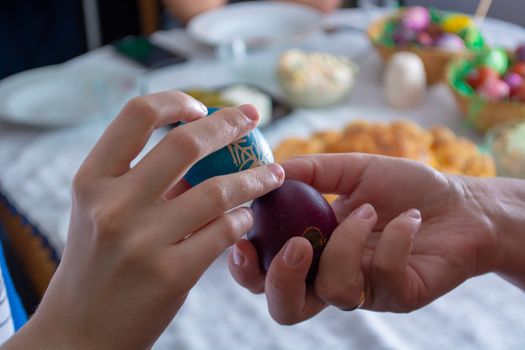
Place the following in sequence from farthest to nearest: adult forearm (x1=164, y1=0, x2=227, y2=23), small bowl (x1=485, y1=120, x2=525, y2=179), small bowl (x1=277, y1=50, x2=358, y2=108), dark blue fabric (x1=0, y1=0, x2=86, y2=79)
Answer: dark blue fabric (x1=0, y1=0, x2=86, y2=79), adult forearm (x1=164, y1=0, x2=227, y2=23), small bowl (x1=277, y1=50, x2=358, y2=108), small bowl (x1=485, y1=120, x2=525, y2=179)

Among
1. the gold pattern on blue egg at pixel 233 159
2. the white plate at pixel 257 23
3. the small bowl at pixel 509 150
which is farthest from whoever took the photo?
the white plate at pixel 257 23

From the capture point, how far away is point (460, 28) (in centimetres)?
131

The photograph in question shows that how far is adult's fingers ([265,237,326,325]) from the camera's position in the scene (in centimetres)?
48

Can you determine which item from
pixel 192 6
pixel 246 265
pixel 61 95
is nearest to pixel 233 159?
pixel 246 265

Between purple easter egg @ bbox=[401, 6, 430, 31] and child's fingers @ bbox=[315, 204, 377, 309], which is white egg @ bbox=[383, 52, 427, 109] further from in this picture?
child's fingers @ bbox=[315, 204, 377, 309]

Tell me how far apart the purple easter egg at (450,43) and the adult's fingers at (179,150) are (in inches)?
36.3

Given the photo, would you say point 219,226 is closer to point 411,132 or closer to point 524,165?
point 411,132

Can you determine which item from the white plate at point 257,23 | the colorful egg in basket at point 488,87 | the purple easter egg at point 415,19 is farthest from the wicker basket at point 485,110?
the white plate at point 257,23

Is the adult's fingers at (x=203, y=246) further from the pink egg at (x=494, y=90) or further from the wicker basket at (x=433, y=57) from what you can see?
the wicker basket at (x=433, y=57)

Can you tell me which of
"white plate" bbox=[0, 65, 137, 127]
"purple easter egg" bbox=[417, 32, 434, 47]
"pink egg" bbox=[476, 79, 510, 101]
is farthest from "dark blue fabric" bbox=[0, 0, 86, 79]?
"pink egg" bbox=[476, 79, 510, 101]

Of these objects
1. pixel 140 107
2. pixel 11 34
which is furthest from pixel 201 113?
pixel 11 34

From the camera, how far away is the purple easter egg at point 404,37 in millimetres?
1264

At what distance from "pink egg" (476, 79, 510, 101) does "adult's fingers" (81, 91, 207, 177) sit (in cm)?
78

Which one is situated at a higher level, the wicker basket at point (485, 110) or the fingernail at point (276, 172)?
the fingernail at point (276, 172)
